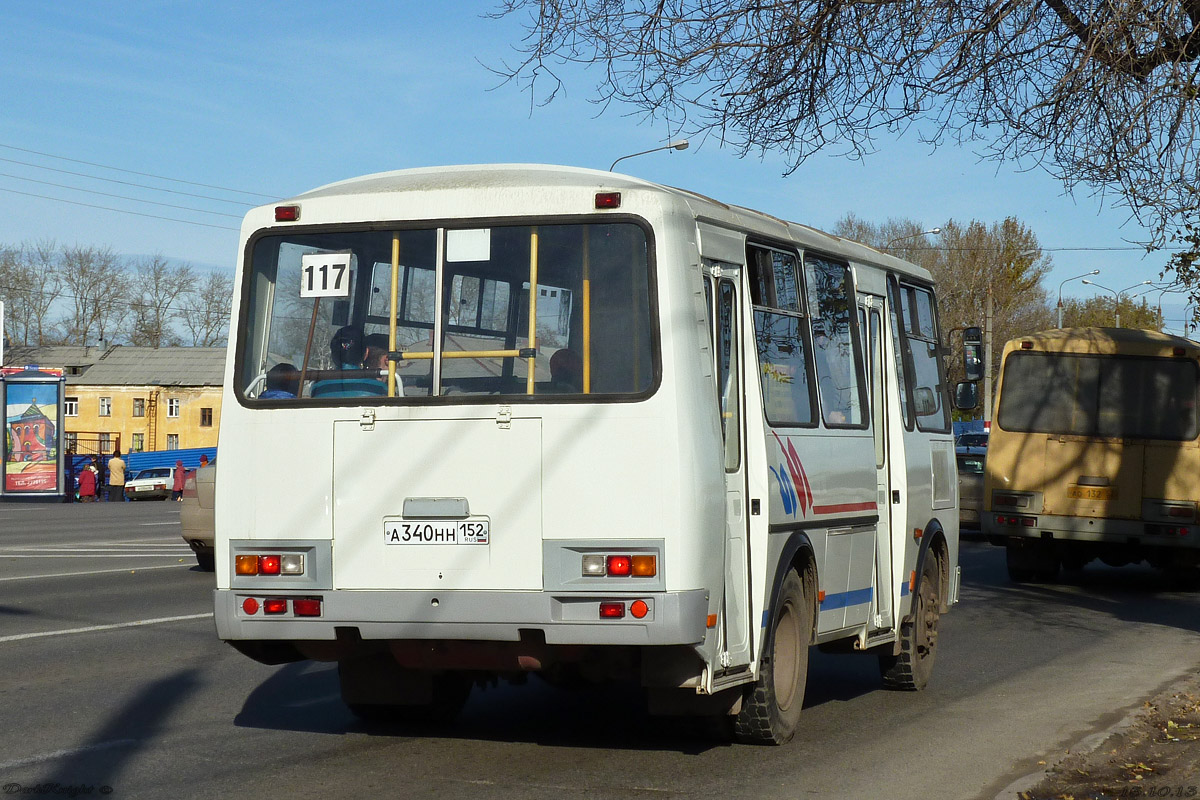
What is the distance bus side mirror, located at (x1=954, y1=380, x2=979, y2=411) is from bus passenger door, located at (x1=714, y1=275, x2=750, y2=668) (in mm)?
4499

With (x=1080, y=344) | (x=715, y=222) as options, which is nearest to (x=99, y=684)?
(x=715, y=222)

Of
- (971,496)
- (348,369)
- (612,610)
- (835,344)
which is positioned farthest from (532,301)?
(971,496)

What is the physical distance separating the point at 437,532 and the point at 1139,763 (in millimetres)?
3695

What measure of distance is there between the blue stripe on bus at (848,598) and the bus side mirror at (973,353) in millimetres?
2971

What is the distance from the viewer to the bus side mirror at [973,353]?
11164 mm

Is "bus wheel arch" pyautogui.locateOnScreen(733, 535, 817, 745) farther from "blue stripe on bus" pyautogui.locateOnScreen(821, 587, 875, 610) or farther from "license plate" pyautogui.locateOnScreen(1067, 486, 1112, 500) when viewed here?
"license plate" pyautogui.locateOnScreen(1067, 486, 1112, 500)

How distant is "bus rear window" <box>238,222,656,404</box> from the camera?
21.5 feet

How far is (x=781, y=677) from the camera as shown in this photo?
7.49 meters

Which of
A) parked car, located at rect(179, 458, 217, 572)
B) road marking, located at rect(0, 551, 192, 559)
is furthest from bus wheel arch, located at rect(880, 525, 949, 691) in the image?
road marking, located at rect(0, 551, 192, 559)

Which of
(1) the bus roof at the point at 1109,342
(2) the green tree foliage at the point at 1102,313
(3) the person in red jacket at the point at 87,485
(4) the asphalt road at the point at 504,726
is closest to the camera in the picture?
(4) the asphalt road at the point at 504,726

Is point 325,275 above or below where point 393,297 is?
above

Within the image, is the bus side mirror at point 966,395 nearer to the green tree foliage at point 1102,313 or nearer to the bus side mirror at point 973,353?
the bus side mirror at point 973,353

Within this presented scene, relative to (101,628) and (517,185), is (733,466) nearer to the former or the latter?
(517,185)

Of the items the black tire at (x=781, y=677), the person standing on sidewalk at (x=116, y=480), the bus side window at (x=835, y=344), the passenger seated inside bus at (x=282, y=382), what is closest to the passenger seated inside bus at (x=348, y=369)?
the passenger seated inside bus at (x=282, y=382)
